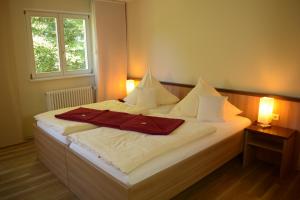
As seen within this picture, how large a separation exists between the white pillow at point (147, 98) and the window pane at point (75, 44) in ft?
5.21

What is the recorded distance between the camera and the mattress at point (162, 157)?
5.96 feet

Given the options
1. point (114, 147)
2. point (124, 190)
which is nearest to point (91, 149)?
point (114, 147)

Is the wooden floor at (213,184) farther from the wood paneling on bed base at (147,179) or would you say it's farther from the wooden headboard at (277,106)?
the wooden headboard at (277,106)

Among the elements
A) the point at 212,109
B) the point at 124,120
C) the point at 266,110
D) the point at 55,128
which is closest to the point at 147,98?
the point at 124,120

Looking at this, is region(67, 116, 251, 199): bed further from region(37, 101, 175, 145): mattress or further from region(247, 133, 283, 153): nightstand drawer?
region(247, 133, 283, 153): nightstand drawer

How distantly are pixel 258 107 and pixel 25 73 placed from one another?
3604 millimetres

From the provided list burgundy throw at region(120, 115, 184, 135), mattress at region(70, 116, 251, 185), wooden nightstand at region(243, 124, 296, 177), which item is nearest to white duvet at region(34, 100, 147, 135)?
mattress at region(70, 116, 251, 185)

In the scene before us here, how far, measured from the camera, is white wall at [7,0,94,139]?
3.64m

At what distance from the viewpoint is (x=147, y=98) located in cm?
370

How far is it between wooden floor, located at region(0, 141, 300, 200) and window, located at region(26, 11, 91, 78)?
1748 mm

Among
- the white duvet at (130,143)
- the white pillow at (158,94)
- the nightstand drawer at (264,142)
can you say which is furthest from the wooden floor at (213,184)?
the white pillow at (158,94)

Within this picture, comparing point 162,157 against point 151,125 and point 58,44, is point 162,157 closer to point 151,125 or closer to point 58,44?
point 151,125

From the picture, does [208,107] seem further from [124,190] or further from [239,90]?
[124,190]

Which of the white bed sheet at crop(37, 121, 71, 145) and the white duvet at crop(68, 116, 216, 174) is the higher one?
the white duvet at crop(68, 116, 216, 174)
